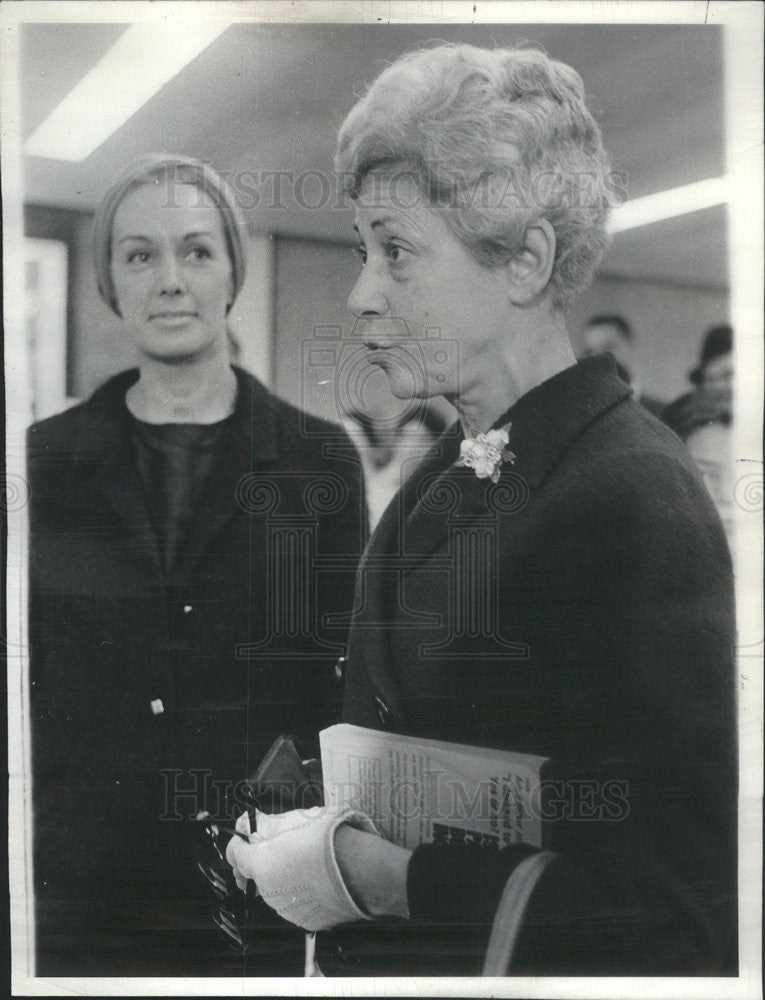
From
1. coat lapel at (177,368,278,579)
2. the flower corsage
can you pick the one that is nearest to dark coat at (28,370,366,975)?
coat lapel at (177,368,278,579)

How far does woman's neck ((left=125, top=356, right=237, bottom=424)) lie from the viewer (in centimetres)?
210

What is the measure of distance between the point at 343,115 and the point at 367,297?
1.31 feet

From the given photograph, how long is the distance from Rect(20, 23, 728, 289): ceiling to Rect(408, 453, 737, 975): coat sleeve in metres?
0.57

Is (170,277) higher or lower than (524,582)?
higher

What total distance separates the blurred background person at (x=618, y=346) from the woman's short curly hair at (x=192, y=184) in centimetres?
76

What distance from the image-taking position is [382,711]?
204 centimetres

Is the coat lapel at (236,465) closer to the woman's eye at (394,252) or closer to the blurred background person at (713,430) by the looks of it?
the woman's eye at (394,252)

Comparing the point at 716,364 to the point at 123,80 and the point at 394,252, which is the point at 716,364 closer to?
the point at 394,252

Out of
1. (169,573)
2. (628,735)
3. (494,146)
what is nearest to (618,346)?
(494,146)

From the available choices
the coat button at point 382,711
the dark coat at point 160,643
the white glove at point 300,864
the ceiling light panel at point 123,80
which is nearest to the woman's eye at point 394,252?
the dark coat at point 160,643

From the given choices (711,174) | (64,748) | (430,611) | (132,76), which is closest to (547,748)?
(430,611)

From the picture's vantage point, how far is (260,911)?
2.10 metres

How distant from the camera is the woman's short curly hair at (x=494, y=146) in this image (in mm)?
2004

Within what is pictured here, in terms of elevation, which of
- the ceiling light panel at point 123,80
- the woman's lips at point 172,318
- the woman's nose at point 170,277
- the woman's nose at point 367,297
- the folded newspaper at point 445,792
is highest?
the ceiling light panel at point 123,80
